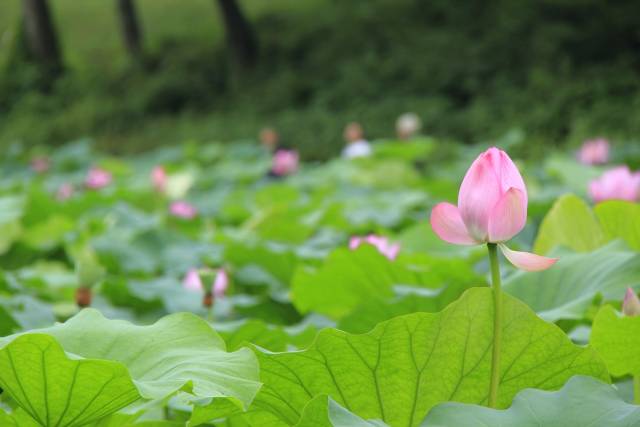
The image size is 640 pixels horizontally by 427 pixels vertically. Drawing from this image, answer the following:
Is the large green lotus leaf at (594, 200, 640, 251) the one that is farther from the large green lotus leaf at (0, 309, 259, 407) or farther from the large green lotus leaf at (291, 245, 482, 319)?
the large green lotus leaf at (0, 309, 259, 407)

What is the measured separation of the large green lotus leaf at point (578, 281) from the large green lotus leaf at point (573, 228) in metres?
0.10

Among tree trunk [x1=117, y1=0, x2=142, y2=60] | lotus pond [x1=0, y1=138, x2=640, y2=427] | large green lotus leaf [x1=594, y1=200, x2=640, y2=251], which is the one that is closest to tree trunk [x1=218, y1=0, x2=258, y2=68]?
tree trunk [x1=117, y1=0, x2=142, y2=60]

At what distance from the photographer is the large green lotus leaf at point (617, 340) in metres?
0.92

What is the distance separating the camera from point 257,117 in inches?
476

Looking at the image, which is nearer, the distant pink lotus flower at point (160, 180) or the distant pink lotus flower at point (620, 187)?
the distant pink lotus flower at point (620, 187)

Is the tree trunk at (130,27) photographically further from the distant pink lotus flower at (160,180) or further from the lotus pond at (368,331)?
the lotus pond at (368,331)

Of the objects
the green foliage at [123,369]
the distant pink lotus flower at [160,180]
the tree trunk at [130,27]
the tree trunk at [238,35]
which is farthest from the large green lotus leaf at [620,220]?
the tree trunk at [130,27]

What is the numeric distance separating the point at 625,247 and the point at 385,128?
348 inches

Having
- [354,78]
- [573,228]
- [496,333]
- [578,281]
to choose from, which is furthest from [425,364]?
[354,78]

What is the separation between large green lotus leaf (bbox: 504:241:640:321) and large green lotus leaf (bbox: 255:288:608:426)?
0.68 ft

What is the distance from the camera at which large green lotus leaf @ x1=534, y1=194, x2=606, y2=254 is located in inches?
56.1

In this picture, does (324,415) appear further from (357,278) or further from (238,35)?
(238,35)

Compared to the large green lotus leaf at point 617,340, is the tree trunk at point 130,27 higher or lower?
lower

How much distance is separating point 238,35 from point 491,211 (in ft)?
42.1
